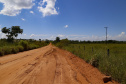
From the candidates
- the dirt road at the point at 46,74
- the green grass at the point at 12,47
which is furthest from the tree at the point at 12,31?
the dirt road at the point at 46,74

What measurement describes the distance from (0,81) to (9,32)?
141 feet

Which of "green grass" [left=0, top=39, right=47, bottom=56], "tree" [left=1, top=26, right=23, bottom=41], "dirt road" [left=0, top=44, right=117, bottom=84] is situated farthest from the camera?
"tree" [left=1, top=26, right=23, bottom=41]

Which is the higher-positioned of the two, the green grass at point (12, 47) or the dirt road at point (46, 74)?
the green grass at point (12, 47)

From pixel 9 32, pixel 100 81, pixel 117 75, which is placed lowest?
pixel 100 81

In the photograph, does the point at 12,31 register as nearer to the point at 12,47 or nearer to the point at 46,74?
the point at 12,47

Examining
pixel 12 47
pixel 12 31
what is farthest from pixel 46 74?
pixel 12 31

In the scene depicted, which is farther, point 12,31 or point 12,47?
point 12,31

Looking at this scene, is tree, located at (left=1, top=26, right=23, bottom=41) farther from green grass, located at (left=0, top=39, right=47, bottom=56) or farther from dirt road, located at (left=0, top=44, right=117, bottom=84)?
dirt road, located at (left=0, top=44, right=117, bottom=84)

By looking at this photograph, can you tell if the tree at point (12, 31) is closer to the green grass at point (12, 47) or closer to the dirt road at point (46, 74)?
the green grass at point (12, 47)

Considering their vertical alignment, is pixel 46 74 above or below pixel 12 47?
below

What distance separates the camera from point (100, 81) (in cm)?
562

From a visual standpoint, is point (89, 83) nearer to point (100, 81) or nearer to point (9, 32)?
point (100, 81)

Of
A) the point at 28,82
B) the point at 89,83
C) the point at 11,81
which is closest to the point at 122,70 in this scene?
the point at 89,83

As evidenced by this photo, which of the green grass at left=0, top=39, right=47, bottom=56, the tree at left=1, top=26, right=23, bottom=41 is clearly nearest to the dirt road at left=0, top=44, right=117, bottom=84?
the green grass at left=0, top=39, right=47, bottom=56
